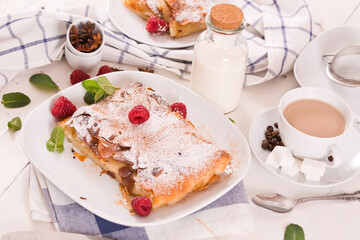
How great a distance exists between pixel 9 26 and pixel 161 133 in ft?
3.07

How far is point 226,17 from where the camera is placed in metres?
1.92

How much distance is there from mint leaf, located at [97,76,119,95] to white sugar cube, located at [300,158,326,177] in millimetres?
838

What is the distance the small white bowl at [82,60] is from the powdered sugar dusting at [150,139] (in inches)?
12.0

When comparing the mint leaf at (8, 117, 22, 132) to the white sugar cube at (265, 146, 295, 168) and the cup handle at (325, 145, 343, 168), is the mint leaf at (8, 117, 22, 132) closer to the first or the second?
the white sugar cube at (265, 146, 295, 168)

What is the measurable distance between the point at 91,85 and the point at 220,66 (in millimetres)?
553

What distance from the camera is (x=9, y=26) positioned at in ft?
7.42

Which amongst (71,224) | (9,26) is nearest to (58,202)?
(71,224)

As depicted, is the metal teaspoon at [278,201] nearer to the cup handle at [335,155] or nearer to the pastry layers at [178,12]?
the cup handle at [335,155]

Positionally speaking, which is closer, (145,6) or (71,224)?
(71,224)

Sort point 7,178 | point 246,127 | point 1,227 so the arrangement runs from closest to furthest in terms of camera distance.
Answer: point 1,227 < point 7,178 < point 246,127

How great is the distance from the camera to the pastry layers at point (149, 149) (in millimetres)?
1776

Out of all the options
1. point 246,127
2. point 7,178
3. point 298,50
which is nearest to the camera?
point 7,178

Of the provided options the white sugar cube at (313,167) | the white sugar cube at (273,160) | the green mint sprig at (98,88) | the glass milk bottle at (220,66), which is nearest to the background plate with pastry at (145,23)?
the glass milk bottle at (220,66)

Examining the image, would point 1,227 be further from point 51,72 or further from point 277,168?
point 277,168
